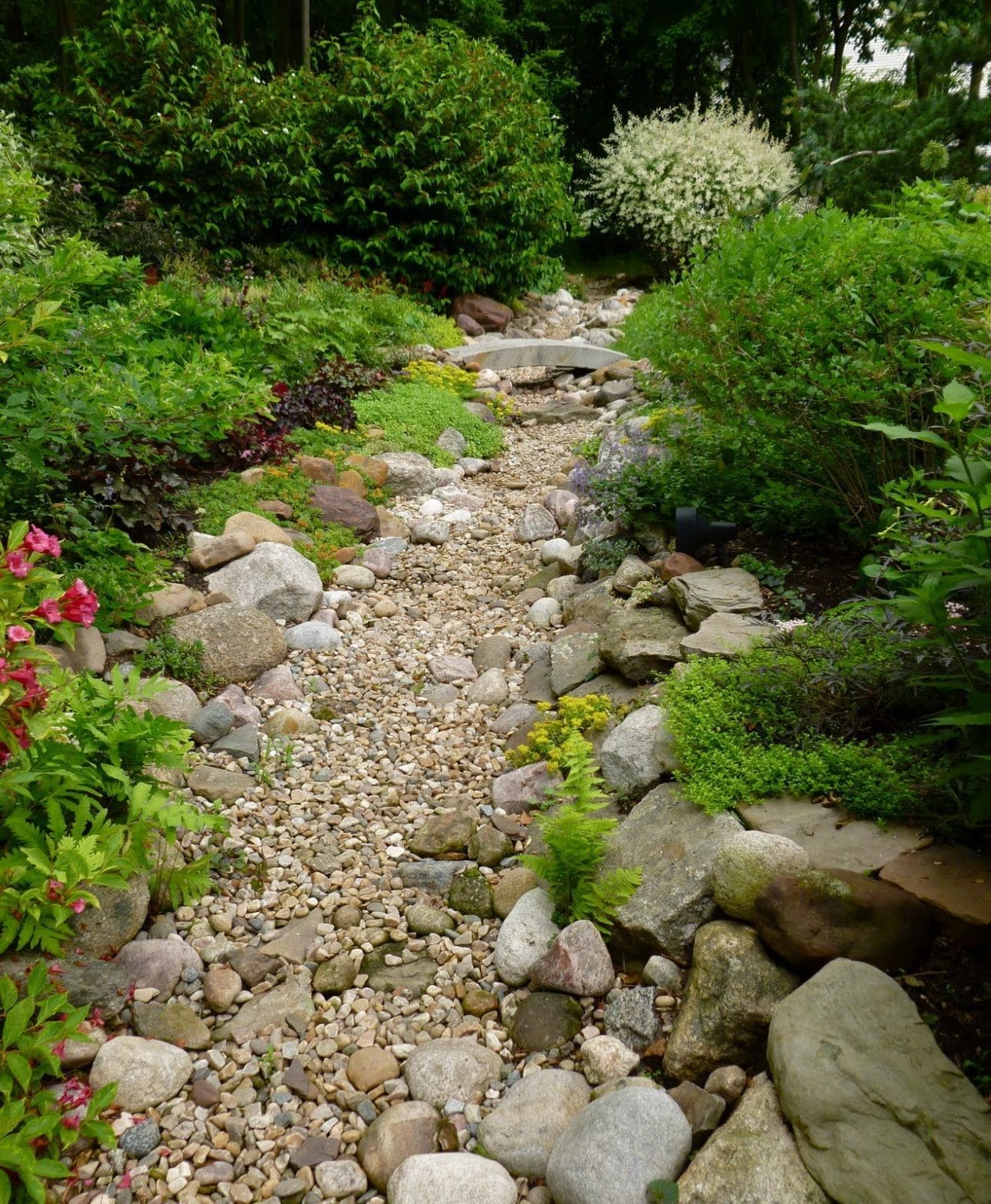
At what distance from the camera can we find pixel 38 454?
13.0 ft

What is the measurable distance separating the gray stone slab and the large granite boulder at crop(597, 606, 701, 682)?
20.7ft

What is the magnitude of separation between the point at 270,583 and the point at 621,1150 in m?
3.66

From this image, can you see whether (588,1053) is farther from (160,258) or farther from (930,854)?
(160,258)

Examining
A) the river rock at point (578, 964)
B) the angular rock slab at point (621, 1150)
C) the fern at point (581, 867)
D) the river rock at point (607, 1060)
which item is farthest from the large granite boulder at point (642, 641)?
the angular rock slab at point (621, 1150)

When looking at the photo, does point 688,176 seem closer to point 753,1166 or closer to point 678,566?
point 678,566

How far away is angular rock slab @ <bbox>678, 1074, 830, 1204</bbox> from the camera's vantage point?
2.00 metres

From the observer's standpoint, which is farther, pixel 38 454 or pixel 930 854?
pixel 38 454

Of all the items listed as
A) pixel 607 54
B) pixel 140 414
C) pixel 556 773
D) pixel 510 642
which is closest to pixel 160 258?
pixel 140 414

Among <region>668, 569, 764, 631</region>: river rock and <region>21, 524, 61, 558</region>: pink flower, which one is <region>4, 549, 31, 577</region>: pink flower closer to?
<region>21, 524, 61, 558</region>: pink flower

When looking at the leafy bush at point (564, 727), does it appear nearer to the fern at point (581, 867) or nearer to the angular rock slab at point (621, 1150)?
the fern at point (581, 867)

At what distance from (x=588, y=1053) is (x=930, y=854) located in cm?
116

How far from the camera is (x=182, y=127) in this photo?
422 inches

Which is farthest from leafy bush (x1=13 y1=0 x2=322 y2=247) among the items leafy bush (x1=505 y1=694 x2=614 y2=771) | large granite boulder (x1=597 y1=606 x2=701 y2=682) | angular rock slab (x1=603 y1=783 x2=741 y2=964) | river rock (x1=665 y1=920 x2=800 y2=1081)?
river rock (x1=665 y1=920 x2=800 y2=1081)

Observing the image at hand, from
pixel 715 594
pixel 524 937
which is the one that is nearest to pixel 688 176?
pixel 715 594
